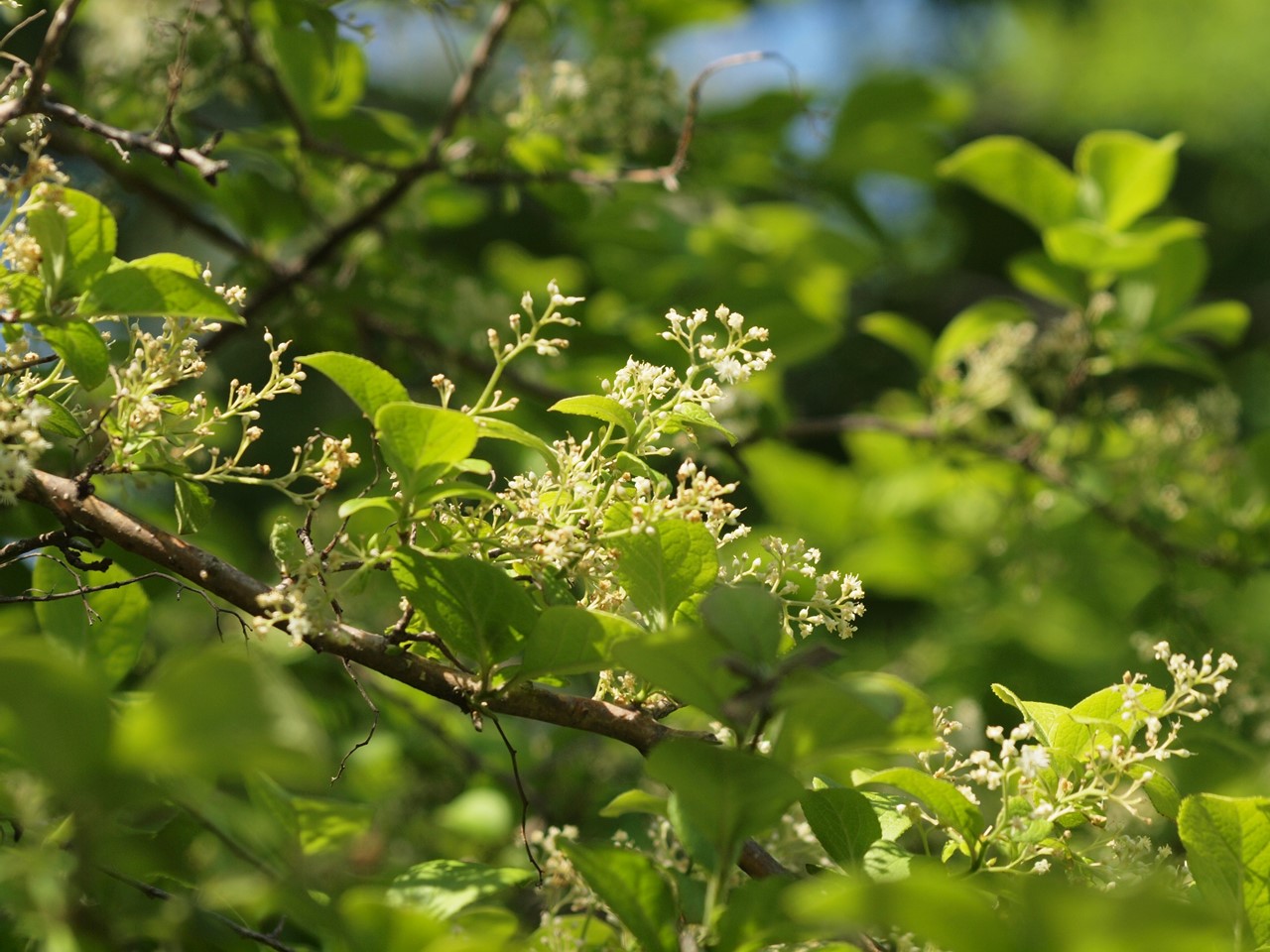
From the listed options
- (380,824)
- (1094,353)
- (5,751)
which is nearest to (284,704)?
(5,751)

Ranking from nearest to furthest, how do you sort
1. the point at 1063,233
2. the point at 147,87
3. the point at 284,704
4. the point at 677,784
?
the point at 284,704, the point at 677,784, the point at 147,87, the point at 1063,233

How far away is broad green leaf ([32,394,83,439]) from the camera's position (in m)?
1.00

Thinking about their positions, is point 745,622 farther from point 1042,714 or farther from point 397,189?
point 397,189

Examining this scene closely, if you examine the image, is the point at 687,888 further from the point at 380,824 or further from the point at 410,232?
the point at 410,232

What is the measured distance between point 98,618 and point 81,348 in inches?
11.6

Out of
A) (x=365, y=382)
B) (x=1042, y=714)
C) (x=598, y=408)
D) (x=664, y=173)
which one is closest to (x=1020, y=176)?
(x=664, y=173)

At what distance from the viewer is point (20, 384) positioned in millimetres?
997

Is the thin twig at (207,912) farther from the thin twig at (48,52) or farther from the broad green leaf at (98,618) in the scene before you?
the thin twig at (48,52)

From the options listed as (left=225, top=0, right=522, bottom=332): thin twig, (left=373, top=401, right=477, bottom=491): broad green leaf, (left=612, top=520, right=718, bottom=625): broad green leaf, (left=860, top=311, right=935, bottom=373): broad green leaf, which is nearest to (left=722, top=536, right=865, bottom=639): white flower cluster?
(left=612, top=520, right=718, bottom=625): broad green leaf

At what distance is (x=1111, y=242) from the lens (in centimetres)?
216

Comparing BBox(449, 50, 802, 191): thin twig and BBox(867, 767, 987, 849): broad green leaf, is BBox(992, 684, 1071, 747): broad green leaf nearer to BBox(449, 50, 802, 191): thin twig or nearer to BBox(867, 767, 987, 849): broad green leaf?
BBox(867, 767, 987, 849): broad green leaf

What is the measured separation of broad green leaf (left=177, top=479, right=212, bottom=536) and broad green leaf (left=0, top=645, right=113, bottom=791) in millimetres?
439

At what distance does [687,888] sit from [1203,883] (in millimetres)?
425

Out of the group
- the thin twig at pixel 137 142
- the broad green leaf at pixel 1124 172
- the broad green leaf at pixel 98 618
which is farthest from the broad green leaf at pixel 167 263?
the broad green leaf at pixel 1124 172
